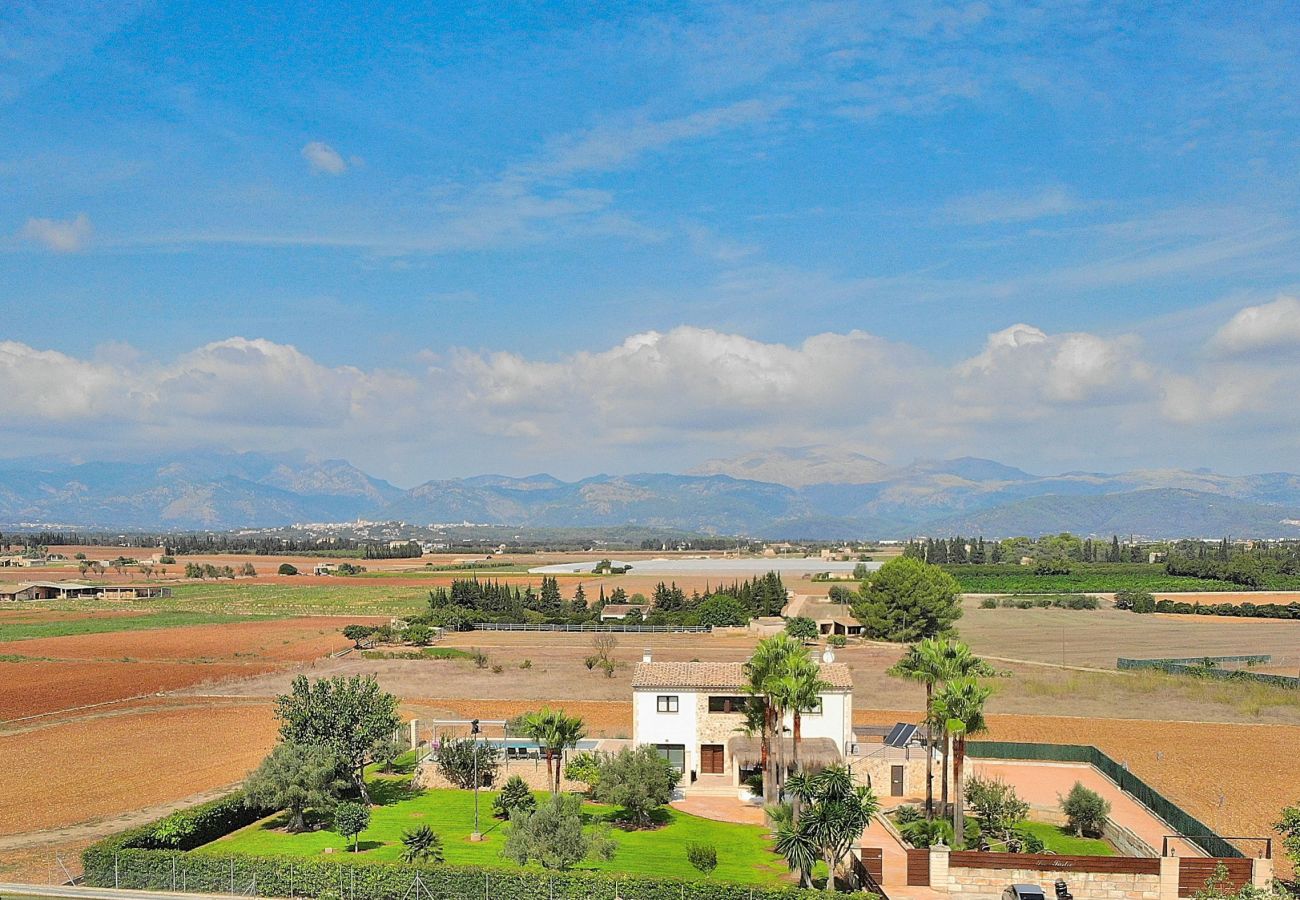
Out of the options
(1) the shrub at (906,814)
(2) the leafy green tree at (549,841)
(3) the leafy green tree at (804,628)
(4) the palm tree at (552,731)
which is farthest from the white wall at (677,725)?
(3) the leafy green tree at (804,628)

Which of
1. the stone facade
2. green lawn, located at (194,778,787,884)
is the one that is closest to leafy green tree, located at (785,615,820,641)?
green lawn, located at (194,778,787,884)

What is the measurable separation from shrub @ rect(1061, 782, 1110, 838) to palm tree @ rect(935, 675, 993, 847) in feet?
17.0

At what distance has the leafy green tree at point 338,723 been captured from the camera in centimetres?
3822

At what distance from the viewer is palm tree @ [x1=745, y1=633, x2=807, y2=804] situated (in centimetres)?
3606

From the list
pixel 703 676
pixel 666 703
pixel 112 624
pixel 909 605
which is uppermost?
pixel 703 676

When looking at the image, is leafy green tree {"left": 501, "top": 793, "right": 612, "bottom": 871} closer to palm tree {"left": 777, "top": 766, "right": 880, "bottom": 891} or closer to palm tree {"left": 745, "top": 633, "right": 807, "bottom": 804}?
palm tree {"left": 777, "top": 766, "right": 880, "bottom": 891}

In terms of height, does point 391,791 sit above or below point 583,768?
below

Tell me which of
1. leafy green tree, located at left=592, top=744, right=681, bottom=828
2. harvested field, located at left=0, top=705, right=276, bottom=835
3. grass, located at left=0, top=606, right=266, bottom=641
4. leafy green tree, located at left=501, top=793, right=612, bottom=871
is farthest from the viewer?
grass, located at left=0, top=606, right=266, bottom=641

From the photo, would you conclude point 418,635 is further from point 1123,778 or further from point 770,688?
point 1123,778

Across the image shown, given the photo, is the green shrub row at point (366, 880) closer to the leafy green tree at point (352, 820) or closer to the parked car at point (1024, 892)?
the leafy green tree at point (352, 820)

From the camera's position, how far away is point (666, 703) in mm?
43062

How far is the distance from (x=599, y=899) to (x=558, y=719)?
9945 millimetres

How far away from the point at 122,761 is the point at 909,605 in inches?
2492

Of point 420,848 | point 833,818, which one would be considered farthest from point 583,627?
point 833,818
